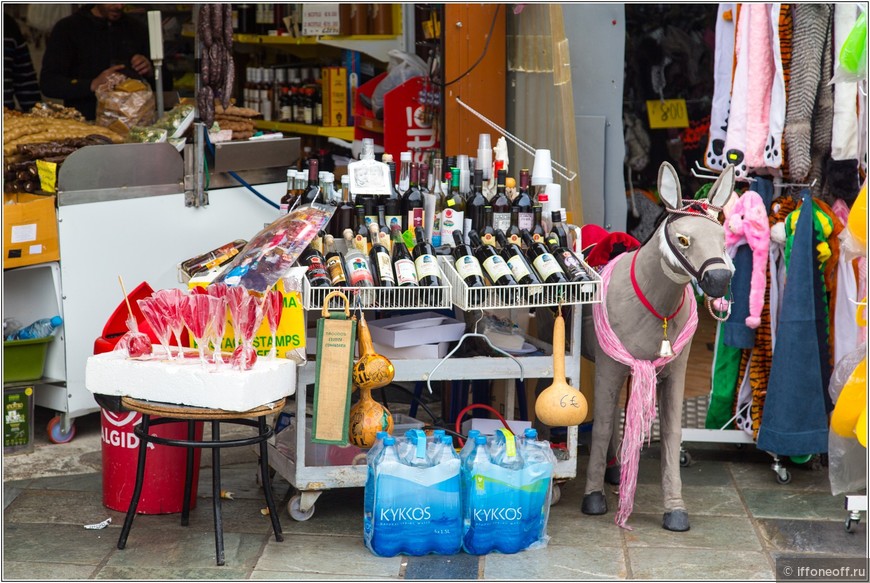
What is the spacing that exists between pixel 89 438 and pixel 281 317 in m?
2.00

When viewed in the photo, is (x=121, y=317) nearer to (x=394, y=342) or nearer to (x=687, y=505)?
(x=394, y=342)

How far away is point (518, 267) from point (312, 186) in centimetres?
93

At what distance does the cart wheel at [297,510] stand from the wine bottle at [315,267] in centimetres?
88

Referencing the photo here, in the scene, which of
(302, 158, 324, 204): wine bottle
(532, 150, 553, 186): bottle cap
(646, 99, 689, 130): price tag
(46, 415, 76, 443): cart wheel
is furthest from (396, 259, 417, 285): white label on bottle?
(646, 99, 689, 130): price tag

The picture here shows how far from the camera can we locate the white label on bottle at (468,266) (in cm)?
412

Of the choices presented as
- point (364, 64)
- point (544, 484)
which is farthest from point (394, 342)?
point (364, 64)

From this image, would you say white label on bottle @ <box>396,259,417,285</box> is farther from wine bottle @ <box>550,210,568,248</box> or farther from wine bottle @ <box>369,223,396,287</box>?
wine bottle @ <box>550,210,568,248</box>

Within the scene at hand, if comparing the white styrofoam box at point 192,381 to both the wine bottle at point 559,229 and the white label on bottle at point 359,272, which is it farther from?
the wine bottle at point 559,229

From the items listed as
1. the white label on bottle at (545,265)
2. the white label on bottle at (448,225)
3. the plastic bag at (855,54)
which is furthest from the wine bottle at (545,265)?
the plastic bag at (855,54)

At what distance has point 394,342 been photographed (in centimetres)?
429

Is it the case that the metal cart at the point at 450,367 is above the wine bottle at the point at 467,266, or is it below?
below

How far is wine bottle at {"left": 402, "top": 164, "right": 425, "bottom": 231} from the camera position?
4.46 metres

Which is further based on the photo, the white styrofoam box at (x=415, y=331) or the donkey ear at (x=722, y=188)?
the white styrofoam box at (x=415, y=331)

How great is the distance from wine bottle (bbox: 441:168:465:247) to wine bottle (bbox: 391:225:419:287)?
0.20 meters
